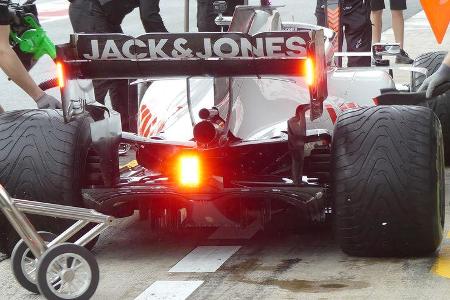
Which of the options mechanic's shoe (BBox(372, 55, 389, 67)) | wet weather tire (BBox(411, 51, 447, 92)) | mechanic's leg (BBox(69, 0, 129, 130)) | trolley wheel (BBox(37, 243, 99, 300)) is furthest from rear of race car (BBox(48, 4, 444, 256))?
mechanic's leg (BBox(69, 0, 129, 130))

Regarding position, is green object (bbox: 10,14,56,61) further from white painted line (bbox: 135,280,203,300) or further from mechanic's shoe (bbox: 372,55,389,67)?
white painted line (bbox: 135,280,203,300)

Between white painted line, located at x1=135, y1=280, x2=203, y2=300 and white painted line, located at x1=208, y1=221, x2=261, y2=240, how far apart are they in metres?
1.02

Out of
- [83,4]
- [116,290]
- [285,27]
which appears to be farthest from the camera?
[83,4]

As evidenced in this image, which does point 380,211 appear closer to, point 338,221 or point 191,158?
point 338,221

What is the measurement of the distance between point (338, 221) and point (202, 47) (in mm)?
1054

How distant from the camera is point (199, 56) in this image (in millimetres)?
6641

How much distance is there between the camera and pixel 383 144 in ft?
22.3

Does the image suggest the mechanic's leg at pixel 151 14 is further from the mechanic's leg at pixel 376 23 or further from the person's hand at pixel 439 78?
the person's hand at pixel 439 78

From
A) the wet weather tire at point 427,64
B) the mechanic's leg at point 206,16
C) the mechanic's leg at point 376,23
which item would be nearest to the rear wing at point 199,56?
the wet weather tire at point 427,64

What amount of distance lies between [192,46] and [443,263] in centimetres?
156

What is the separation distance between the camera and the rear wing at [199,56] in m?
6.59

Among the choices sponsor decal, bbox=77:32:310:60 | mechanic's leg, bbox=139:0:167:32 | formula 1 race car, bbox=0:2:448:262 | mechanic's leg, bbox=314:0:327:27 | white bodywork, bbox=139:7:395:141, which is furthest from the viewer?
mechanic's leg, bbox=314:0:327:27

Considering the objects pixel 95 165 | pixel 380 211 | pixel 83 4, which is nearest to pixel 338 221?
pixel 380 211

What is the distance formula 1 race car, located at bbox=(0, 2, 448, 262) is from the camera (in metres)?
6.68
